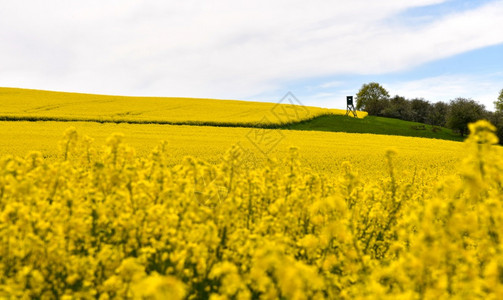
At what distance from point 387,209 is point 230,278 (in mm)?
4951

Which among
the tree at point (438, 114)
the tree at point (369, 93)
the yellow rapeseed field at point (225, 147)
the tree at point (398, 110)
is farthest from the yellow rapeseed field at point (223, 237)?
the tree at point (369, 93)

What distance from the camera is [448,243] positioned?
3.69m

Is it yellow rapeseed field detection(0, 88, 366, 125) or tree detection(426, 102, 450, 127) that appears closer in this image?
yellow rapeseed field detection(0, 88, 366, 125)

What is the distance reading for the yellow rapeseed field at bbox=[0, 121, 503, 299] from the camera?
351 centimetres

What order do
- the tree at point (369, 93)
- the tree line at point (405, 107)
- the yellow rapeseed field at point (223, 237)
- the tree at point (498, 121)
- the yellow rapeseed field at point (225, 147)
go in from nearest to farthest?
the yellow rapeseed field at point (223, 237) < the yellow rapeseed field at point (225, 147) < the tree at point (498, 121) < the tree line at point (405, 107) < the tree at point (369, 93)

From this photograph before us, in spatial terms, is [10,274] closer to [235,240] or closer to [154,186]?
[154,186]

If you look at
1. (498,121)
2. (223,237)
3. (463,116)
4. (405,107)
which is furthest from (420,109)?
(223,237)

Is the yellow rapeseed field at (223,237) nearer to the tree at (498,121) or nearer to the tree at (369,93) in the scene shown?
the tree at (498,121)

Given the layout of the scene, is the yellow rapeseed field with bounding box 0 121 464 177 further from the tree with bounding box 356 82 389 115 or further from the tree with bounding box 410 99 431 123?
the tree with bounding box 356 82 389 115

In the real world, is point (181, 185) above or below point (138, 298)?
above

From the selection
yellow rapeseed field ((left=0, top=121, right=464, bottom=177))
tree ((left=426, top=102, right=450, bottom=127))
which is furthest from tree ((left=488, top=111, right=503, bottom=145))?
yellow rapeseed field ((left=0, top=121, right=464, bottom=177))

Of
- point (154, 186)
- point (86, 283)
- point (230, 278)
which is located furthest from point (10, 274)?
point (230, 278)

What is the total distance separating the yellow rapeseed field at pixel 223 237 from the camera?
3.51 metres

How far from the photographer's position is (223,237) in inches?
203
